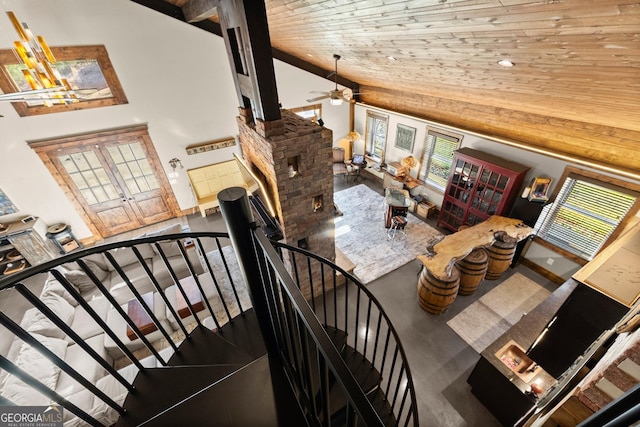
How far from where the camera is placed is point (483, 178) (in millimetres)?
5074

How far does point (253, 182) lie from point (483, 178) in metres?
4.39

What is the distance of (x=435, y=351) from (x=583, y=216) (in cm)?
329

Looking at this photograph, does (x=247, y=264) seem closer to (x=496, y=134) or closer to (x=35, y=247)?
(x=496, y=134)

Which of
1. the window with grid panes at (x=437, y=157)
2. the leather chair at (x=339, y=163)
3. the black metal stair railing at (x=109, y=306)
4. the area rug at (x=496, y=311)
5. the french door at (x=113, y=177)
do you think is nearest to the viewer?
the black metal stair railing at (x=109, y=306)

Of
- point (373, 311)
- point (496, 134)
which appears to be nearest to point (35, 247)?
point (373, 311)

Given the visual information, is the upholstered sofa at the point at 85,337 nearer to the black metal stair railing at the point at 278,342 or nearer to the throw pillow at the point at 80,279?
the throw pillow at the point at 80,279

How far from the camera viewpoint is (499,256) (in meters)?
4.53

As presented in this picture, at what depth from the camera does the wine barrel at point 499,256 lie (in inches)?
176

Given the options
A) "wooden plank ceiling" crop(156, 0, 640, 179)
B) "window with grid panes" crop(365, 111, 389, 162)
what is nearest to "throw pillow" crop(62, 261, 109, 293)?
"wooden plank ceiling" crop(156, 0, 640, 179)

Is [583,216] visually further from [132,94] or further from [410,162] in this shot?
[132,94]

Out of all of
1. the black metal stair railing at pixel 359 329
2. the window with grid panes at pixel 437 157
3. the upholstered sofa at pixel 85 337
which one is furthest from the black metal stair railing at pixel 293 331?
the window with grid panes at pixel 437 157

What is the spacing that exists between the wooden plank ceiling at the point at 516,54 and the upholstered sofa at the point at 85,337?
114 inches

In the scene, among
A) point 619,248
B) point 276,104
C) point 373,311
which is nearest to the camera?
point 276,104

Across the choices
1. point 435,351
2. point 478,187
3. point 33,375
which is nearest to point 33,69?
point 33,375
